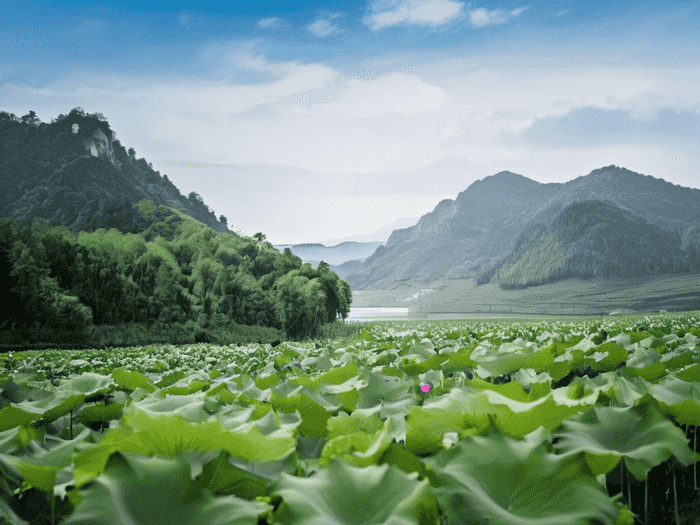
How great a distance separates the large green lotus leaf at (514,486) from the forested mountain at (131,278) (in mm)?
28098

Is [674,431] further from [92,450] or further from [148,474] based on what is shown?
[92,450]

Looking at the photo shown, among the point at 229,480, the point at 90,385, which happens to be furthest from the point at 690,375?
the point at 90,385

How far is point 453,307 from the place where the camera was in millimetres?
155000

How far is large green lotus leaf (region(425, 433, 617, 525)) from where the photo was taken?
0.64 metres

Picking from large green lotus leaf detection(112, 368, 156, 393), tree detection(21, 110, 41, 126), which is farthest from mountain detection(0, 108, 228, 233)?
large green lotus leaf detection(112, 368, 156, 393)

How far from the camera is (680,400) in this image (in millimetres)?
1134

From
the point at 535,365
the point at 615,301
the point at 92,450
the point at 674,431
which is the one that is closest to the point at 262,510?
the point at 92,450

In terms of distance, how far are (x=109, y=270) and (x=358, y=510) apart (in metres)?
33.4

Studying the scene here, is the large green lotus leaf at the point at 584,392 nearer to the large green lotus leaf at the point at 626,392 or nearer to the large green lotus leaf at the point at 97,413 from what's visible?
the large green lotus leaf at the point at 626,392

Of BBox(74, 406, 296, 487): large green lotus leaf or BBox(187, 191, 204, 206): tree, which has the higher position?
BBox(187, 191, 204, 206): tree

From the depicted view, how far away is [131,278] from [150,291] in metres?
2.19

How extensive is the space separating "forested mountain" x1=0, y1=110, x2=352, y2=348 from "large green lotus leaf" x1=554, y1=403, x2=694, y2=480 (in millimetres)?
28061

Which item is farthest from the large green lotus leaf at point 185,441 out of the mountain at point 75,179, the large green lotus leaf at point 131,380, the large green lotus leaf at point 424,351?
the mountain at point 75,179

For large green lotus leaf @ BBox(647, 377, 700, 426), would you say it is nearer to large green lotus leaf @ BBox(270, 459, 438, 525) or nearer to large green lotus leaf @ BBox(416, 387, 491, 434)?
large green lotus leaf @ BBox(416, 387, 491, 434)
